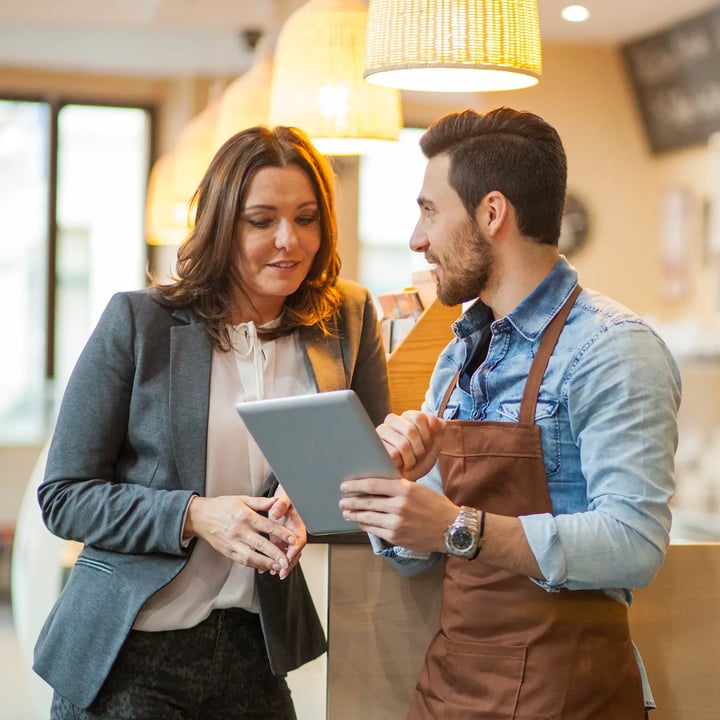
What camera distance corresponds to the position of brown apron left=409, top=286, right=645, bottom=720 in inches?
64.1

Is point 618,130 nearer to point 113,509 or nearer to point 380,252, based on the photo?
point 380,252

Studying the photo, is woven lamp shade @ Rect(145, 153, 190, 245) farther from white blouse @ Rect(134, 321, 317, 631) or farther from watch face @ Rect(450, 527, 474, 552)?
watch face @ Rect(450, 527, 474, 552)

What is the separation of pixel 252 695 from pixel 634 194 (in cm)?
551

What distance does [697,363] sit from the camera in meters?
5.88

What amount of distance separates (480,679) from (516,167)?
0.73 metres

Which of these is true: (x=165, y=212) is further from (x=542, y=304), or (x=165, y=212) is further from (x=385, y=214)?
(x=542, y=304)

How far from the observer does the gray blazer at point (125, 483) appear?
75.8 inches

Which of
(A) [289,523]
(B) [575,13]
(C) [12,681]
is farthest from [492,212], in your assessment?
(B) [575,13]

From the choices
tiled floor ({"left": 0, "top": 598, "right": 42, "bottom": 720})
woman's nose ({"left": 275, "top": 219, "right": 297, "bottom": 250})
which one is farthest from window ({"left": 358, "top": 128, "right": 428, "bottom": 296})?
woman's nose ({"left": 275, "top": 219, "right": 297, "bottom": 250})

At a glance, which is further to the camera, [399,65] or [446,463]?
[399,65]

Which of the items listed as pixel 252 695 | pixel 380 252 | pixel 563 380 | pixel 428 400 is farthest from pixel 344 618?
pixel 380 252

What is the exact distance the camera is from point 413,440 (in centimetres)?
164

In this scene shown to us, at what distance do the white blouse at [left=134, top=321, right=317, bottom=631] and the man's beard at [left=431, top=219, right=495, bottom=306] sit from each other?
42cm

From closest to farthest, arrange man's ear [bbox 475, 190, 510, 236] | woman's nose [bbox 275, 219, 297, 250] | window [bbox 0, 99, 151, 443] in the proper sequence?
man's ear [bbox 475, 190, 510, 236]
woman's nose [bbox 275, 219, 297, 250]
window [bbox 0, 99, 151, 443]
